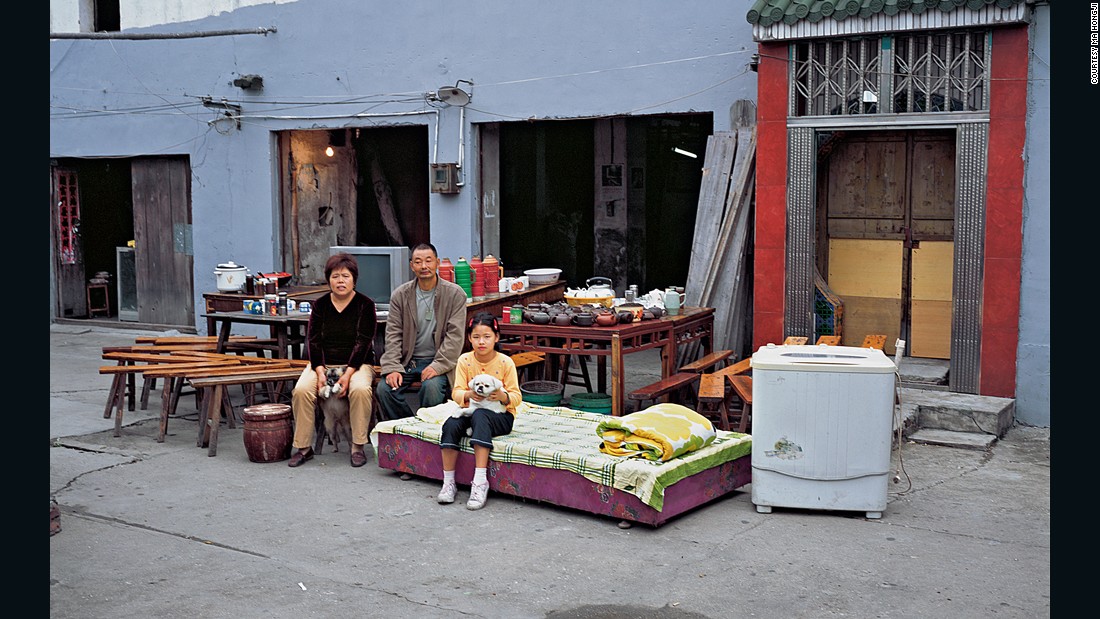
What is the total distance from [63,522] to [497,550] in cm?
275

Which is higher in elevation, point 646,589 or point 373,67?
point 373,67

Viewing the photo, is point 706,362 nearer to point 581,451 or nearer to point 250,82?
point 581,451

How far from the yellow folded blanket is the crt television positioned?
12.9 ft

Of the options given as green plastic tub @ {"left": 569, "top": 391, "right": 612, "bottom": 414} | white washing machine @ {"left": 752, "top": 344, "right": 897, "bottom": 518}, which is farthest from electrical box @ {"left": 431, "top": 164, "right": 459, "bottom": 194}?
white washing machine @ {"left": 752, "top": 344, "right": 897, "bottom": 518}

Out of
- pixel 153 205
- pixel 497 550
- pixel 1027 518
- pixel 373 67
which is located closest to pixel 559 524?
pixel 497 550

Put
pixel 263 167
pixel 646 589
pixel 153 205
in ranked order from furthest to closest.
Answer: pixel 153 205 → pixel 263 167 → pixel 646 589

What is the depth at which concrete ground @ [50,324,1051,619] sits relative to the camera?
217 inches

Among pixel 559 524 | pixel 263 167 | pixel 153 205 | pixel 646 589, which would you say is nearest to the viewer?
pixel 646 589

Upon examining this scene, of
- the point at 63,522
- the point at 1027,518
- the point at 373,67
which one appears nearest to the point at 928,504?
the point at 1027,518

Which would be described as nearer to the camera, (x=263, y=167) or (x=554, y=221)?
(x=263, y=167)

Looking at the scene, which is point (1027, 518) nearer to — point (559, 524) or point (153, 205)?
point (559, 524)

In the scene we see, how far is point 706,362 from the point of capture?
9.58 meters

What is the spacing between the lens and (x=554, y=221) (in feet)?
52.6

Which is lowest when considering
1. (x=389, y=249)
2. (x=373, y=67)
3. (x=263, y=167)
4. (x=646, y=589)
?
(x=646, y=589)
